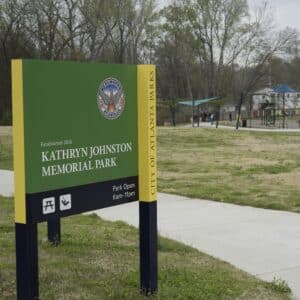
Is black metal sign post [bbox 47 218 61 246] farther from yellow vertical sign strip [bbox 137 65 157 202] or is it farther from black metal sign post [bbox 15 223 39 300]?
black metal sign post [bbox 15 223 39 300]

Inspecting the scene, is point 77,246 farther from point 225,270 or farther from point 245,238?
point 245,238

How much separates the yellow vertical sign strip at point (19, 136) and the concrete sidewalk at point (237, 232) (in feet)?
7.41

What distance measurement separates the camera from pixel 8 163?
633 inches

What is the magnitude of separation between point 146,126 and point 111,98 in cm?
34

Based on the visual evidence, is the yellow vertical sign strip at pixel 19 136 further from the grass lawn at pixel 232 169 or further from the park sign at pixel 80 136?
the grass lawn at pixel 232 169

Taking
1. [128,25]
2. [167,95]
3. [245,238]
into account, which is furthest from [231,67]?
[245,238]

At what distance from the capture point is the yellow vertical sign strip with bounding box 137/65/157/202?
4324mm

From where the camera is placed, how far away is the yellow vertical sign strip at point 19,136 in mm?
3480

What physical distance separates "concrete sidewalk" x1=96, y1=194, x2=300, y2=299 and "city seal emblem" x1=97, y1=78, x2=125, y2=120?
76.3 inches

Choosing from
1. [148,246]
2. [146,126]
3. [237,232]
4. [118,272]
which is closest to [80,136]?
[146,126]

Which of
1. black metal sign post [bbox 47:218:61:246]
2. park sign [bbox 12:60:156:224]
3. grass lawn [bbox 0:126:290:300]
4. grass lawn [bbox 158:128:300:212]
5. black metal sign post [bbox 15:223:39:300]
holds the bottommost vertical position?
grass lawn [bbox 158:128:300:212]

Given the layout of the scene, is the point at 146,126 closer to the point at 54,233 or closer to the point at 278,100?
the point at 54,233

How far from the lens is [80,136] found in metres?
3.90

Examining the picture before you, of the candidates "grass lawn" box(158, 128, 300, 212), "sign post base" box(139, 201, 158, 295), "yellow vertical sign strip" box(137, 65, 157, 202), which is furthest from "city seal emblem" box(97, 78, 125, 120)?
"grass lawn" box(158, 128, 300, 212)
